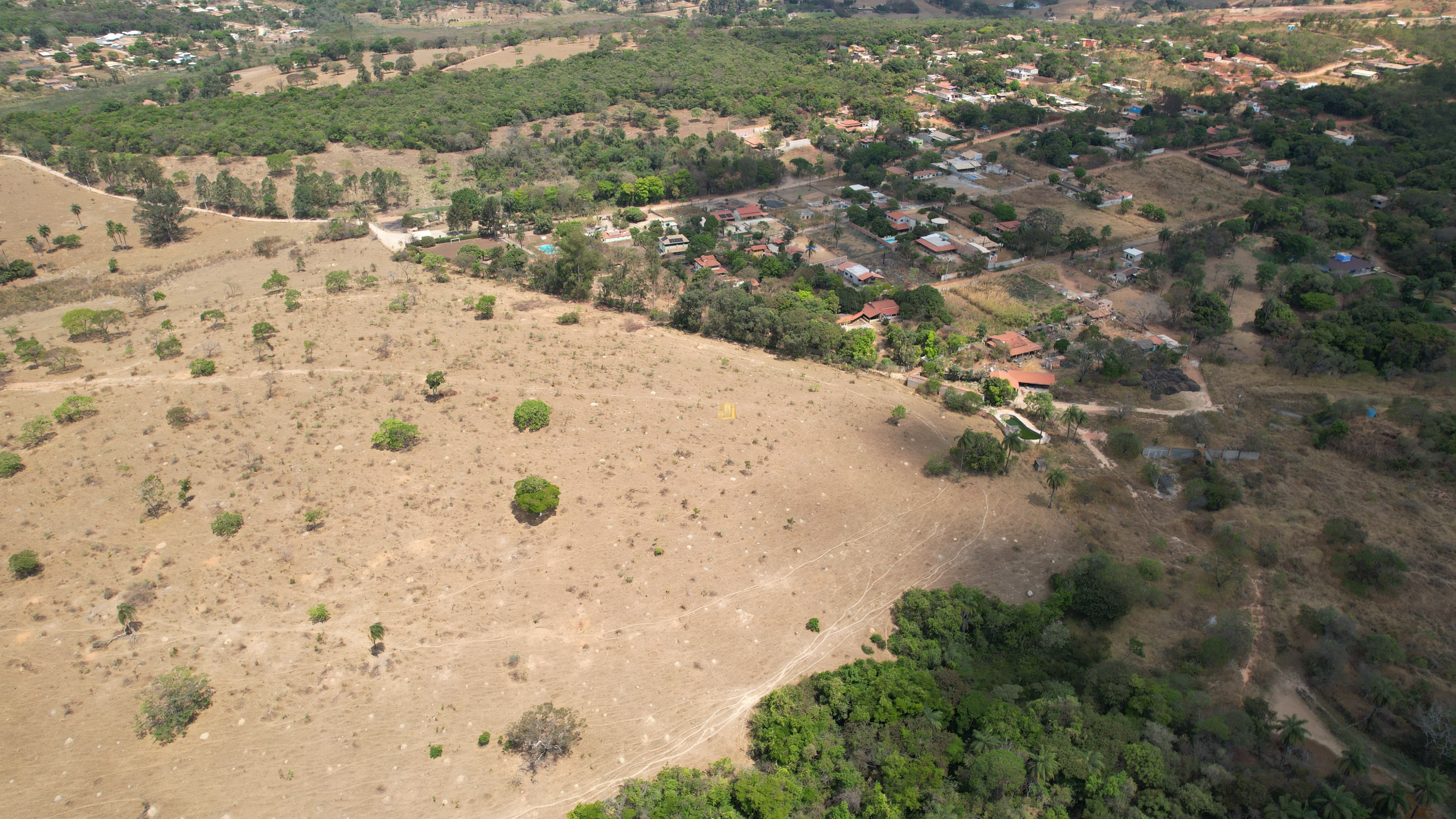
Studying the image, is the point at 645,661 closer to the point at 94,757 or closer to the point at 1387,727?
the point at 94,757

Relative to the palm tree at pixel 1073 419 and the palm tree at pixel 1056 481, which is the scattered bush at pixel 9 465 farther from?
the palm tree at pixel 1073 419

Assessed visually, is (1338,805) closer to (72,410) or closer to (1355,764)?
(1355,764)

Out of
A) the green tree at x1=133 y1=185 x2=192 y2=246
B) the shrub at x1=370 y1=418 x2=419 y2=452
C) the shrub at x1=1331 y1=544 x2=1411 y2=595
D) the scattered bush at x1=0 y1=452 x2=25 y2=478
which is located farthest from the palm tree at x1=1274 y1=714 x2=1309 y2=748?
the green tree at x1=133 y1=185 x2=192 y2=246

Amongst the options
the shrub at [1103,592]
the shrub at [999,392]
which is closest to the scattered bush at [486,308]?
the shrub at [999,392]

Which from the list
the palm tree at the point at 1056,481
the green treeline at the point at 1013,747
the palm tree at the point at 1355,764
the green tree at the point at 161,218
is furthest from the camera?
the green tree at the point at 161,218

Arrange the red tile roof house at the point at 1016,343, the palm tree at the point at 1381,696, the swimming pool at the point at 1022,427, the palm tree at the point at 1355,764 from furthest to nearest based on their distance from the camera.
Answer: the red tile roof house at the point at 1016,343 < the swimming pool at the point at 1022,427 < the palm tree at the point at 1381,696 < the palm tree at the point at 1355,764

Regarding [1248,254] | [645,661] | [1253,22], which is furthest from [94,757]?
[1253,22]
